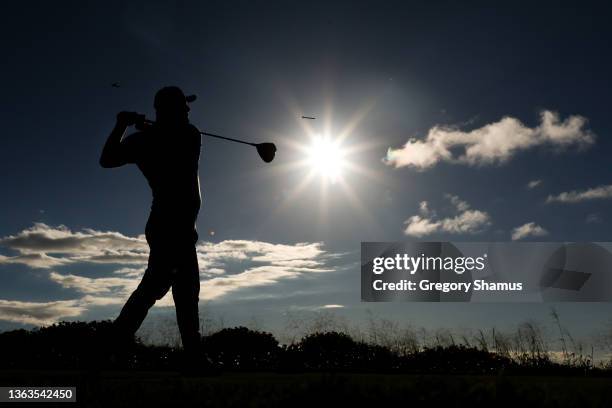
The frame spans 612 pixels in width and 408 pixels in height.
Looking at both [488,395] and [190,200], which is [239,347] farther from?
[488,395]

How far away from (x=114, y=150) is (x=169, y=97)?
3.00 ft

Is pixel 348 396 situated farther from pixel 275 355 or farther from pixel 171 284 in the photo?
pixel 275 355

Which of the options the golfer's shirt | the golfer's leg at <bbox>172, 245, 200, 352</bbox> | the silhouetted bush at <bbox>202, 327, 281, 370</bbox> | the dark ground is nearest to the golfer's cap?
the golfer's shirt

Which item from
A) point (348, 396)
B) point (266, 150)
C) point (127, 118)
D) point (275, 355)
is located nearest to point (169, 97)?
point (127, 118)

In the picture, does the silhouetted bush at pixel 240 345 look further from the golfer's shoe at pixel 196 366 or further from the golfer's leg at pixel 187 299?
the golfer's leg at pixel 187 299

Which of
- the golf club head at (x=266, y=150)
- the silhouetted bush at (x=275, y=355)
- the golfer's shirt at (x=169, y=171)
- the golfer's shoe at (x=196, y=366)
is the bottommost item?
the golfer's shoe at (x=196, y=366)

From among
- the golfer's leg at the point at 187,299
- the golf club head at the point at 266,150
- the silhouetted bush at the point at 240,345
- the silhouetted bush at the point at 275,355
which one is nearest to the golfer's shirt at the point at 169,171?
the golfer's leg at the point at 187,299

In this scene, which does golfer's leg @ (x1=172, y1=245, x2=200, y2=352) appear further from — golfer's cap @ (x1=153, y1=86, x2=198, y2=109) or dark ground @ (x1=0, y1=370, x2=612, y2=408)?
dark ground @ (x1=0, y1=370, x2=612, y2=408)

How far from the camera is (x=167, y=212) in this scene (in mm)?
7324

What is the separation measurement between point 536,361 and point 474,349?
1.19 m

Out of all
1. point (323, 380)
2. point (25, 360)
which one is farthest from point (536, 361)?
point (25, 360)

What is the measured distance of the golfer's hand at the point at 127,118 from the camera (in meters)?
7.44

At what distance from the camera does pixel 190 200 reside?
7.46 meters

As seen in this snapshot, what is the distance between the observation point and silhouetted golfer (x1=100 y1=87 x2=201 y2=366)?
725cm
